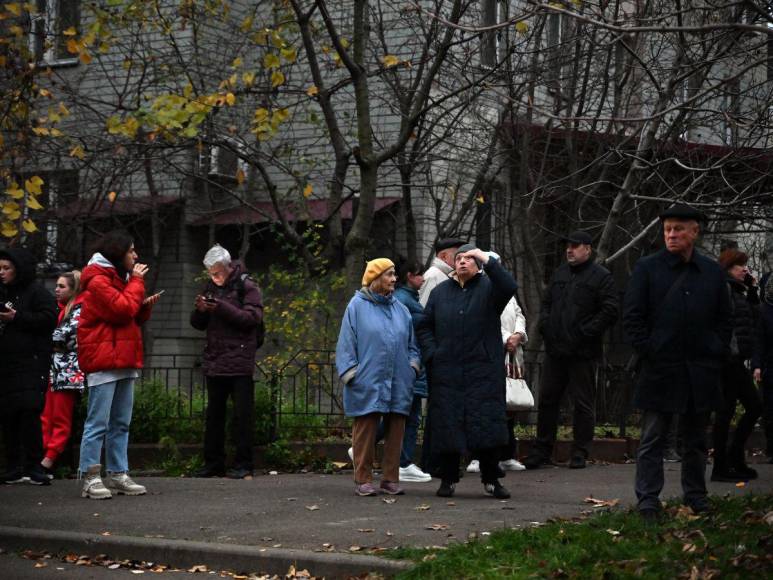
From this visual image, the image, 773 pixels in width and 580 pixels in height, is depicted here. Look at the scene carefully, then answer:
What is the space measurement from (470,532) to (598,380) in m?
7.92

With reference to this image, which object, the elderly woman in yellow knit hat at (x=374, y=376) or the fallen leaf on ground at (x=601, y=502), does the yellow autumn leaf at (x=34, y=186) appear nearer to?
the elderly woman in yellow knit hat at (x=374, y=376)

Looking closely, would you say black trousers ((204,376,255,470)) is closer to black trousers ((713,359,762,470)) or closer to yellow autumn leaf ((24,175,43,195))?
yellow autumn leaf ((24,175,43,195))

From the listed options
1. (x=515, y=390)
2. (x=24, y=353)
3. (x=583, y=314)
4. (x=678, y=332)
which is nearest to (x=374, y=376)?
(x=515, y=390)

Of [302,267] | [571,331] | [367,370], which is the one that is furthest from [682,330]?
[302,267]

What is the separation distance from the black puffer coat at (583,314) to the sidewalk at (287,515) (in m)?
1.29

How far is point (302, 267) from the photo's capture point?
Result: 20391 millimetres

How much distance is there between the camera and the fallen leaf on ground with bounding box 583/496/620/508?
10.2 metres

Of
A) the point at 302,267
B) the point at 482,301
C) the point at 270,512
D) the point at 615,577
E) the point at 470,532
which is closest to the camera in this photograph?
the point at 615,577

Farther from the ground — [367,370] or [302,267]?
[302,267]

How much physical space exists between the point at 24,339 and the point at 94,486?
71.7 inches

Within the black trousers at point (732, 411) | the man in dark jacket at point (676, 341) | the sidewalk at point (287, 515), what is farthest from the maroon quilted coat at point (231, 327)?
the man in dark jacket at point (676, 341)

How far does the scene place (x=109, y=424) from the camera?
36.1 ft

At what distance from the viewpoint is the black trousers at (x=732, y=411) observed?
473 inches

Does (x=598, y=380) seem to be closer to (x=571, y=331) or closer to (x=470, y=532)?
(x=571, y=331)
